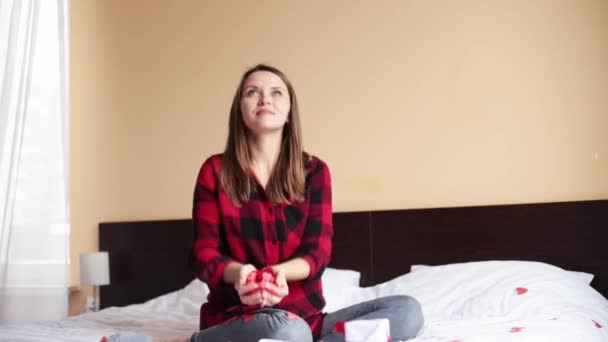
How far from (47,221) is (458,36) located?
7.20 feet

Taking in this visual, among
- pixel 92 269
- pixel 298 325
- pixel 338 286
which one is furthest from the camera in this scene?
pixel 92 269

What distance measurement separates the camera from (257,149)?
2.03 meters

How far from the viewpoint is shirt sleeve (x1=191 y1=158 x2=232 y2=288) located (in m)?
1.81

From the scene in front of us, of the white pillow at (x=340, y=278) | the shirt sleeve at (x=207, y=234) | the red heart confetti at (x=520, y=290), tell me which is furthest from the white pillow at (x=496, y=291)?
the shirt sleeve at (x=207, y=234)

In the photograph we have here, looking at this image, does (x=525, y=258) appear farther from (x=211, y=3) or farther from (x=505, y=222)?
(x=211, y=3)

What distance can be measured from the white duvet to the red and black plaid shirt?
0.41m

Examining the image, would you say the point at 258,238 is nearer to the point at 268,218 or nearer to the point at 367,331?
the point at 268,218

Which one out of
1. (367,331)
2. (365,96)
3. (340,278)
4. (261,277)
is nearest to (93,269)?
(340,278)

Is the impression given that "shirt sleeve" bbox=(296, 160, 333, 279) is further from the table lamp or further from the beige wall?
the table lamp

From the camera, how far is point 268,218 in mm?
1931

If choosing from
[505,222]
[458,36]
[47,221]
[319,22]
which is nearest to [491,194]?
[505,222]

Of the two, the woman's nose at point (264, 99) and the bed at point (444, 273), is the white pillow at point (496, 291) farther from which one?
the woman's nose at point (264, 99)

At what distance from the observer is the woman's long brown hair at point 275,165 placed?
76.3 inches

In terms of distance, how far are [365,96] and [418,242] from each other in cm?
80
